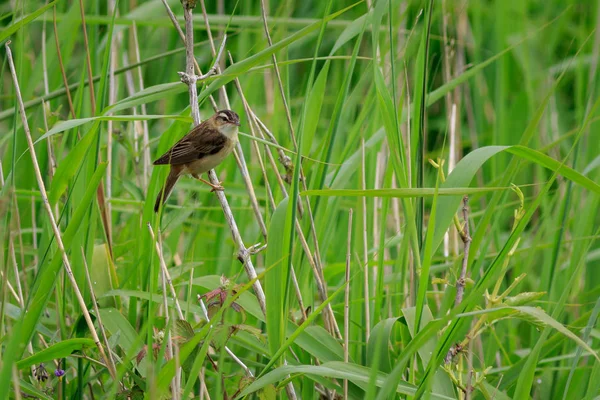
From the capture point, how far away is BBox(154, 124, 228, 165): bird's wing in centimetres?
325

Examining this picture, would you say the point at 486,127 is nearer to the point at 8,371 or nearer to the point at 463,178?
the point at 463,178

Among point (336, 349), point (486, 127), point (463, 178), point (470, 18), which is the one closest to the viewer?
point (463, 178)

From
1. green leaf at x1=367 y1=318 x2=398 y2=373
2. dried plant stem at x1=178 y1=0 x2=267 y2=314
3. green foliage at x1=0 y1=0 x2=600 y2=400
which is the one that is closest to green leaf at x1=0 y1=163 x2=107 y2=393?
green foliage at x1=0 y1=0 x2=600 y2=400

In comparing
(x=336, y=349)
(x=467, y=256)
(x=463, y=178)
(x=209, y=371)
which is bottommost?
(x=209, y=371)

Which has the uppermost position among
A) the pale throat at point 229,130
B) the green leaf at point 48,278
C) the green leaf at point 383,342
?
the pale throat at point 229,130

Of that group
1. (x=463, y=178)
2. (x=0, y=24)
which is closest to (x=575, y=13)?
(x=0, y=24)

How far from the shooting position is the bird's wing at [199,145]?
128 inches

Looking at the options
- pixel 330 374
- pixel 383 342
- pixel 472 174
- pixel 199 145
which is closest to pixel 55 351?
pixel 330 374

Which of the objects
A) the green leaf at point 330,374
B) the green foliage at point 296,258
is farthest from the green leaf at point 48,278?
the green leaf at point 330,374

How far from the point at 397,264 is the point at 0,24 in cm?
367

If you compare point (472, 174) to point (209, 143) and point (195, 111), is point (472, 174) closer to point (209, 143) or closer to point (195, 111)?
point (195, 111)

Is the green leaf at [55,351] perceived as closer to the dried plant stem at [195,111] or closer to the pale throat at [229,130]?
the dried plant stem at [195,111]

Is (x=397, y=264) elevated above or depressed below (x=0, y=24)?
below

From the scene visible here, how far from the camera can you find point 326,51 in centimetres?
706
